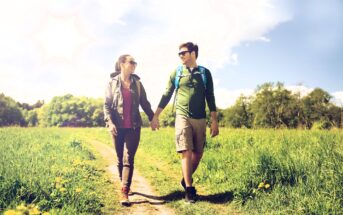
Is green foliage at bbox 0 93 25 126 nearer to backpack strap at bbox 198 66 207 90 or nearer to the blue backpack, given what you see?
the blue backpack

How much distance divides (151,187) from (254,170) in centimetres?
249

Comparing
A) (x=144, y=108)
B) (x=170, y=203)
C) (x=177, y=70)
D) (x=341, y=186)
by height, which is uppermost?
(x=177, y=70)

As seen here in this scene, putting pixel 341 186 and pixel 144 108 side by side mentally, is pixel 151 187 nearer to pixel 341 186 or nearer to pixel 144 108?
pixel 144 108

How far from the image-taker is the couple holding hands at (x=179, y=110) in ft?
19.3

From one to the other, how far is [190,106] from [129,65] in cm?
145

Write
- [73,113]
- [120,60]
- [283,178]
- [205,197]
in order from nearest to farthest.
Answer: [283,178] → [205,197] → [120,60] → [73,113]

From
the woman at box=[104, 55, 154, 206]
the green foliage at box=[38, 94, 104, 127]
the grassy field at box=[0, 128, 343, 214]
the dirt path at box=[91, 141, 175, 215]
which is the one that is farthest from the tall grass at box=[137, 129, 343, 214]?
the green foliage at box=[38, 94, 104, 127]

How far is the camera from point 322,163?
546 cm

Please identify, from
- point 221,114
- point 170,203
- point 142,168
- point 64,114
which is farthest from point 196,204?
point 64,114

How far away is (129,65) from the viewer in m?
6.09

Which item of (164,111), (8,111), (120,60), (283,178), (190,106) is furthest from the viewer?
(164,111)

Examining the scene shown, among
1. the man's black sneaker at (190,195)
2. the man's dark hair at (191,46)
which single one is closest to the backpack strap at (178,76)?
the man's dark hair at (191,46)

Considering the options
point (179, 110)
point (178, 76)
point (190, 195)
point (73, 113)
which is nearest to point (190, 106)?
point (179, 110)

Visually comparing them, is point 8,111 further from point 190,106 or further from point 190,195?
point 190,195
